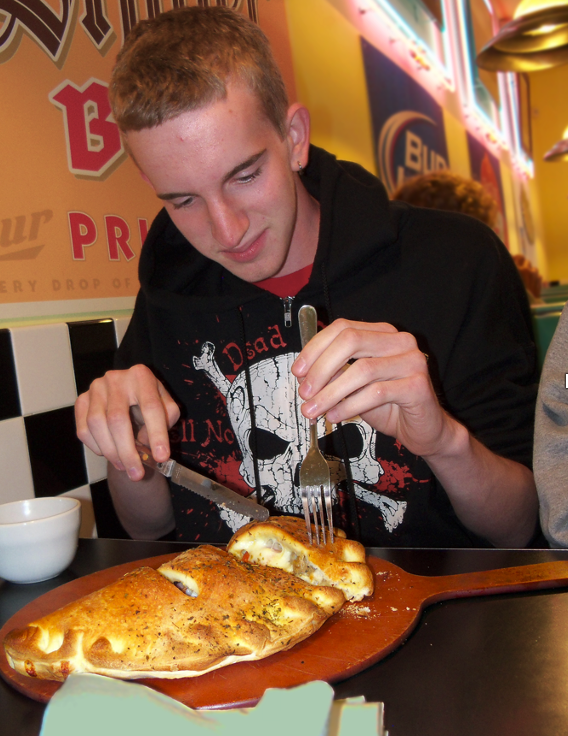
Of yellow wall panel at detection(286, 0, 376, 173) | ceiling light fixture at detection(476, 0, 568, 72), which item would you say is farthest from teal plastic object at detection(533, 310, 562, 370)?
ceiling light fixture at detection(476, 0, 568, 72)

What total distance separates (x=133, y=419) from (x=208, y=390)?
35cm

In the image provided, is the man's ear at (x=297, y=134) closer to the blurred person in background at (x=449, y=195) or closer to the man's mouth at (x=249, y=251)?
the man's mouth at (x=249, y=251)

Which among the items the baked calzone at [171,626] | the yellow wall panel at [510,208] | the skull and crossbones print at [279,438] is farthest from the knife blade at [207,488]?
the yellow wall panel at [510,208]

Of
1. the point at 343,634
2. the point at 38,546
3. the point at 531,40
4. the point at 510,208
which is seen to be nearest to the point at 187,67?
the point at 38,546

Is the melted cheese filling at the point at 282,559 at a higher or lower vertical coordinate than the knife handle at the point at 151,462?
lower

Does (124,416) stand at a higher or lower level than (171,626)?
higher

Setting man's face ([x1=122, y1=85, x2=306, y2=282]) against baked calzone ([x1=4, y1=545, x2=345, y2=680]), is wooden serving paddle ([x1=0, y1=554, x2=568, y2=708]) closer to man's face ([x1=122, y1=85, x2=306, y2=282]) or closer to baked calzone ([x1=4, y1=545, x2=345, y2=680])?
baked calzone ([x1=4, y1=545, x2=345, y2=680])

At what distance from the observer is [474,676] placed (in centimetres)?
62

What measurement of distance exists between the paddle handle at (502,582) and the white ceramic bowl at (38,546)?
21.9 inches

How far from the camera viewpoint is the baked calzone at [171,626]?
652 millimetres

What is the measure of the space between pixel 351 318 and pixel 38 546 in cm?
78

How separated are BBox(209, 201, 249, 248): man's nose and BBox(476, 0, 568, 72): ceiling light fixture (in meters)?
2.54

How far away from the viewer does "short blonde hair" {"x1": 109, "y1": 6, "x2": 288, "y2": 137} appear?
1072 millimetres

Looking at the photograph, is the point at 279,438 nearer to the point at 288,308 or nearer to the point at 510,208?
the point at 288,308
